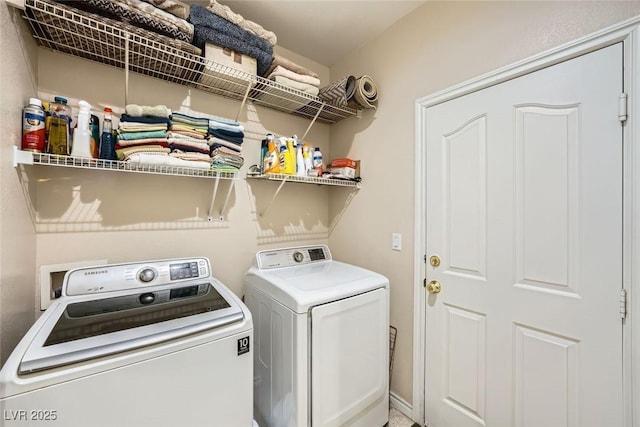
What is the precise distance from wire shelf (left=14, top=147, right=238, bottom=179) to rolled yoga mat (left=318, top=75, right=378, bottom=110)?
0.89 meters

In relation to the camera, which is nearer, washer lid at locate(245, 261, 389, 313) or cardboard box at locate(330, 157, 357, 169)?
washer lid at locate(245, 261, 389, 313)

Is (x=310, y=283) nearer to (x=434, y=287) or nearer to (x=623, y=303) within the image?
(x=434, y=287)

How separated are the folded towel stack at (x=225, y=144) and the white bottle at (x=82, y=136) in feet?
1.77

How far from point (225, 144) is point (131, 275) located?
847mm

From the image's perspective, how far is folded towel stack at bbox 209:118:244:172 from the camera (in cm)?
154

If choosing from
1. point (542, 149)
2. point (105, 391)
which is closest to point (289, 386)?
point (105, 391)

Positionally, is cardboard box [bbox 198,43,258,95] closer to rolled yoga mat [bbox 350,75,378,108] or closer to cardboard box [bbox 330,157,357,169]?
rolled yoga mat [bbox 350,75,378,108]

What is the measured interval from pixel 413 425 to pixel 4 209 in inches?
89.4

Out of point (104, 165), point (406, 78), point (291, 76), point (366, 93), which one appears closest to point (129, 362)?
point (104, 165)

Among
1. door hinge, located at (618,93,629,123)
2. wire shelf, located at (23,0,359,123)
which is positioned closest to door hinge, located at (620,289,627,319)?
door hinge, located at (618,93,629,123)

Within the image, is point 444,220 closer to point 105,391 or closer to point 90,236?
point 105,391

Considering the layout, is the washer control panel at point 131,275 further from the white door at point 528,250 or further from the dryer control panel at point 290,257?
the white door at point 528,250

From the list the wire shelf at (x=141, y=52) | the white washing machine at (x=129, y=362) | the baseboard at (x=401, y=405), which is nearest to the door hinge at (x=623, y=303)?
the baseboard at (x=401, y=405)

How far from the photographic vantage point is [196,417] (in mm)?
957
